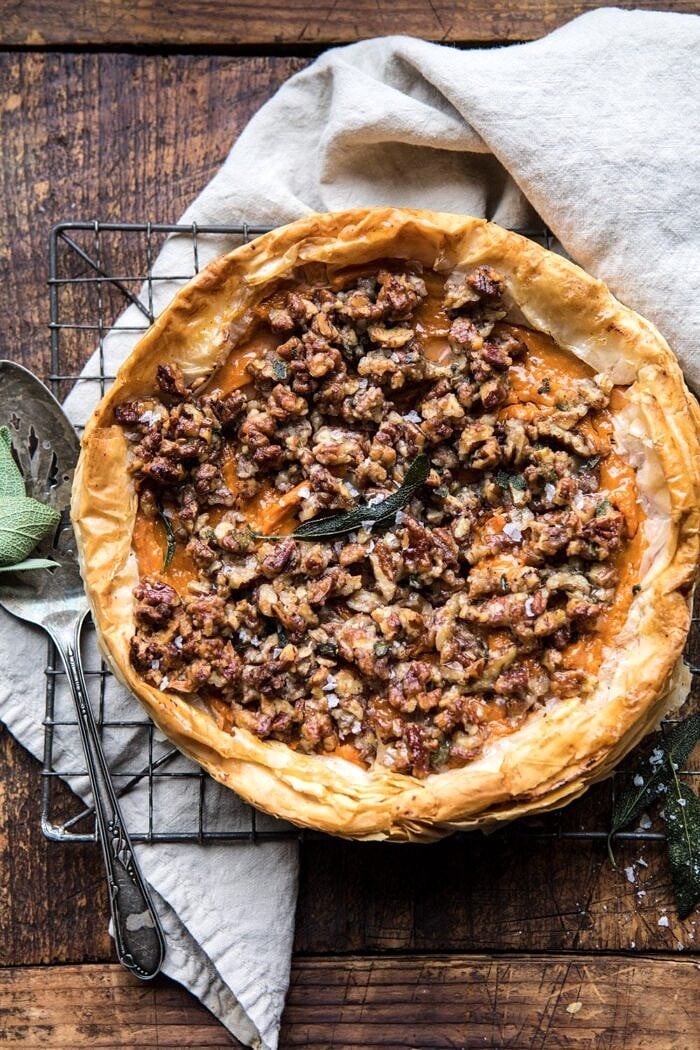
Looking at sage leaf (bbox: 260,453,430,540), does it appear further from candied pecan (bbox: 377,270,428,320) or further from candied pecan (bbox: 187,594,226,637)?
candied pecan (bbox: 377,270,428,320)

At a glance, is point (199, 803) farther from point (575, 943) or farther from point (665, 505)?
point (665, 505)

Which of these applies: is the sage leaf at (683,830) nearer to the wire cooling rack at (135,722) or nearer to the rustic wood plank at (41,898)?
the wire cooling rack at (135,722)

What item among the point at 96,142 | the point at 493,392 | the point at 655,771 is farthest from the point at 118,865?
the point at 96,142

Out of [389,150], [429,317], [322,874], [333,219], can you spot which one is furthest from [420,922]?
[389,150]

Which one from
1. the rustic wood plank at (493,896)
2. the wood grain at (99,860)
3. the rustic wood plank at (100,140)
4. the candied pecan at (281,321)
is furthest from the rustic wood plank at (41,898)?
the candied pecan at (281,321)

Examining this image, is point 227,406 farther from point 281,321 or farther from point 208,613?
point 208,613
